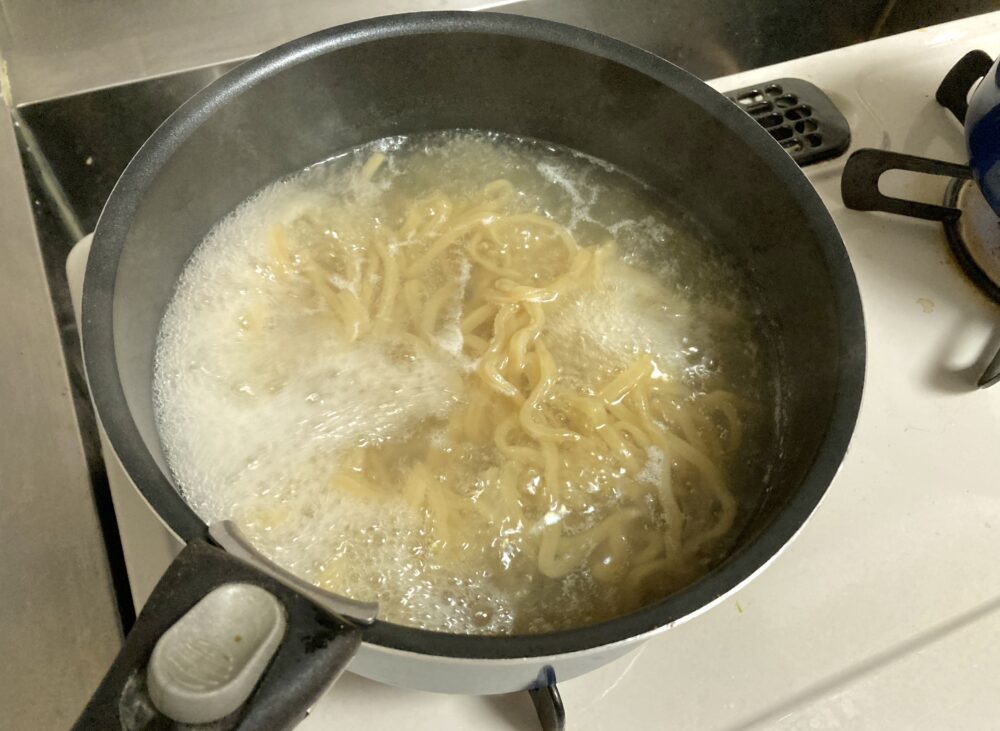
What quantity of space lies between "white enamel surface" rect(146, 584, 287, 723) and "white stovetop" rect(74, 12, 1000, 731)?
1.20 ft

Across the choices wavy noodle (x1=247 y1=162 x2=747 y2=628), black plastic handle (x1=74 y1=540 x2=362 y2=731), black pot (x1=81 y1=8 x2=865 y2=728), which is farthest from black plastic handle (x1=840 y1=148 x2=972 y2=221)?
black plastic handle (x1=74 y1=540 x2=362 y2=731)

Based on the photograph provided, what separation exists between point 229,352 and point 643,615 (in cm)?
61

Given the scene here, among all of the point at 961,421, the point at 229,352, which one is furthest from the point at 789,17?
the point at 229,352

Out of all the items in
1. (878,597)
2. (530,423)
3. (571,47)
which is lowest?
(878,597)

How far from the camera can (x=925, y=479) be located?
3.30 feet

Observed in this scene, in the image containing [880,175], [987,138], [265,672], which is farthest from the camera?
[880,175]

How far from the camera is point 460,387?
3.20ft

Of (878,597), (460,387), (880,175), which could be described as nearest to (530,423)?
(460,387)

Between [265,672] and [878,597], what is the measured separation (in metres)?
0.74

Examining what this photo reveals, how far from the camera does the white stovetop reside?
0.85m

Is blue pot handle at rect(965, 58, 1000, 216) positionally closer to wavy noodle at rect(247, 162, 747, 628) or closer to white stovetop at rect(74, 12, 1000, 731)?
white stovetop at rect(74, 12, 1000, 731)

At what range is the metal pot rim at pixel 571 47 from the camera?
2.00 ft

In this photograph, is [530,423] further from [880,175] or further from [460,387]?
[880,175]

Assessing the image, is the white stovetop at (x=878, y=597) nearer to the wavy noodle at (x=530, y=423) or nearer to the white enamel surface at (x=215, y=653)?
the wavy noodle at (x=530, y=423)
